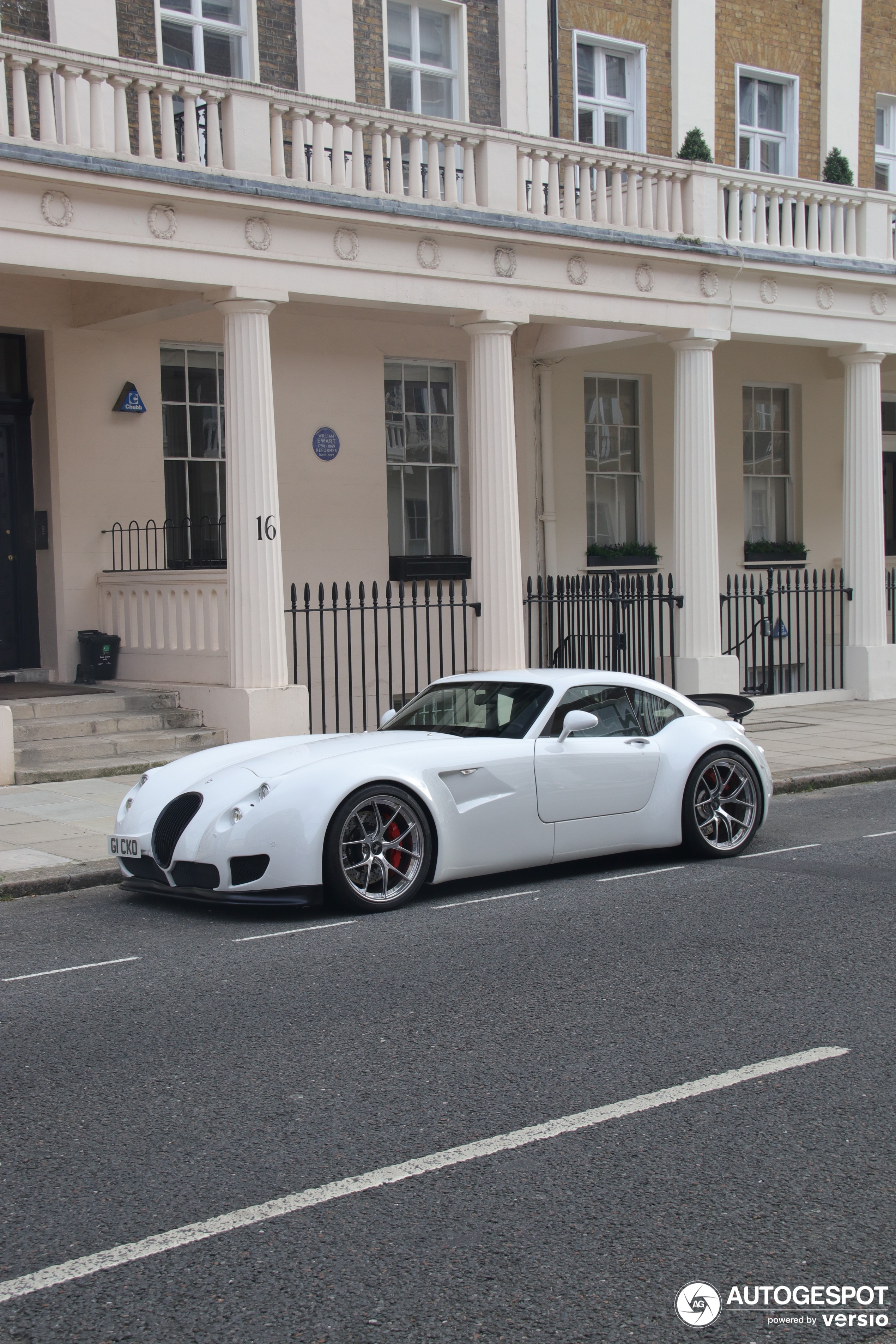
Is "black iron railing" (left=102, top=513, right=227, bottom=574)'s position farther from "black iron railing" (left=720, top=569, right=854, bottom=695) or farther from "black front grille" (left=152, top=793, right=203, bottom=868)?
"black front grille" (left=152, top=793, right=203, bottom=868)

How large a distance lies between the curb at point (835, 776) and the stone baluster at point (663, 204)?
6661 mm

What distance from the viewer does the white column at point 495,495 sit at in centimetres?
1442

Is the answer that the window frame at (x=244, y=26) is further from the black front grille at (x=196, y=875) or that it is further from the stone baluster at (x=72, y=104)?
the black front grille at (x=196, y=875)

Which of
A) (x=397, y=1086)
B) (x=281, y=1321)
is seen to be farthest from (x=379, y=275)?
(x=281, y=1321)

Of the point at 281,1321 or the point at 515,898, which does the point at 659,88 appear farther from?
the point at 281,1321

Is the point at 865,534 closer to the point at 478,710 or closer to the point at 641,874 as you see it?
the point at 641,874

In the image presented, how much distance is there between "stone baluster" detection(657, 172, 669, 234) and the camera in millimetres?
15625

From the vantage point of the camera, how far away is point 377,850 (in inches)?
285

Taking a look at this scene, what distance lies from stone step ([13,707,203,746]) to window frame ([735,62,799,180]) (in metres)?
11.5

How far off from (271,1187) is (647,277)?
1353 cm

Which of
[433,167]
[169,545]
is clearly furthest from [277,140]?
[169,545]

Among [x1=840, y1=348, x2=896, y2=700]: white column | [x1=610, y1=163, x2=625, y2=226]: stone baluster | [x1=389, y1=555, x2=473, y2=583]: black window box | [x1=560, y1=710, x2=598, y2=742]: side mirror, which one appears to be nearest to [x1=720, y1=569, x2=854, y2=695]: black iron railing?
[x1=840, y1=348, x2=896, y2=700]: white column

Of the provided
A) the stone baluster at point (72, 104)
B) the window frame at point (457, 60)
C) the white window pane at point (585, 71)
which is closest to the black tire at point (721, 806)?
the stone baluster at point (72, 104)

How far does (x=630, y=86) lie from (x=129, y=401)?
8246mm
